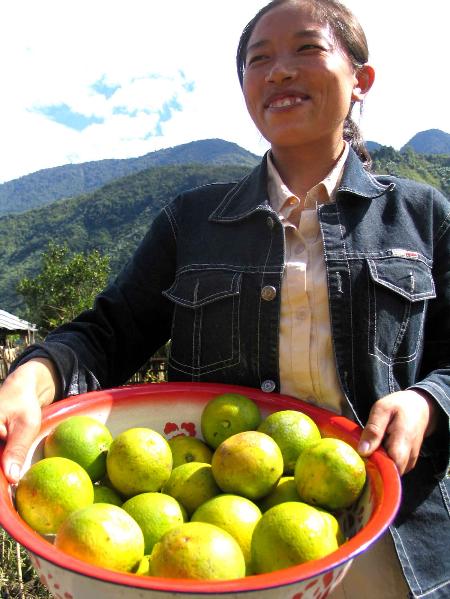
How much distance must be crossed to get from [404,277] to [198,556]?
1218 mm

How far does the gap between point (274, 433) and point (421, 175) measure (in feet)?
213

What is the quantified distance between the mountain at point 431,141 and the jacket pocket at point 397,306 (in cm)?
13427

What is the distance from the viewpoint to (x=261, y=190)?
2084 mm

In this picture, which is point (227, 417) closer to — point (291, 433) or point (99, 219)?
point (291, 433)

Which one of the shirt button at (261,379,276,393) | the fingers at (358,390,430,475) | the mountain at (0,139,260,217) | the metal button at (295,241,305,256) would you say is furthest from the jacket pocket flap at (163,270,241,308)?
the mountain at (0,139,260,217)

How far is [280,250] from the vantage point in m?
1.91

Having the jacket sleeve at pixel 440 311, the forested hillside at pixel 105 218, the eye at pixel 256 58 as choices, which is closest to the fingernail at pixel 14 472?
the jacket sleeve at pixel 440 311

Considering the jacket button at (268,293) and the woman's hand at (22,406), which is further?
the jacket button at (268,293)

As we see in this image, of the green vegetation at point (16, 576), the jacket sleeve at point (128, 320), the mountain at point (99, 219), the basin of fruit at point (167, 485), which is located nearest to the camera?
the basin of fruit at point (167, 485)

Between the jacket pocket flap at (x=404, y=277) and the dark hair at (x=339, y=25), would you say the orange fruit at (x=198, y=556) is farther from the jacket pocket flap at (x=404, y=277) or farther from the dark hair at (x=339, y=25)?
the dark hair at (x=339, y=25)

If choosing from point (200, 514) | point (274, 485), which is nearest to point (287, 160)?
point (274, 485)

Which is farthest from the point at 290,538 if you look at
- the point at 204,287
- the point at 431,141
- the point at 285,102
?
the point at 431,141

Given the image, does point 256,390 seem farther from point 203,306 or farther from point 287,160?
point 287,160

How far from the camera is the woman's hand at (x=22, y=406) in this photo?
1340mm
